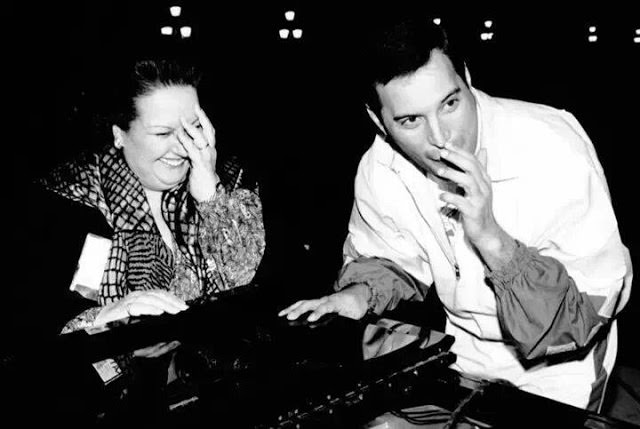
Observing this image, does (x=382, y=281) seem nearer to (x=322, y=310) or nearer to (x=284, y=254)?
(x=322, y=310)

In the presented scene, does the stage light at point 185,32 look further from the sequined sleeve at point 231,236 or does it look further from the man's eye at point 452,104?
the man's eye at point 452,104

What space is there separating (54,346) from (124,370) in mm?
197

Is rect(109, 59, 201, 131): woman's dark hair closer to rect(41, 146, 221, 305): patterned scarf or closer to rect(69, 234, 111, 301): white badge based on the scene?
rect(41, 146, 221, 305): patterned scarf

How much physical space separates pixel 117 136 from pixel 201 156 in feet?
1.00

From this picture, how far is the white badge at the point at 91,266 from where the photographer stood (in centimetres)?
164

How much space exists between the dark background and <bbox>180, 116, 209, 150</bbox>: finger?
0.18m

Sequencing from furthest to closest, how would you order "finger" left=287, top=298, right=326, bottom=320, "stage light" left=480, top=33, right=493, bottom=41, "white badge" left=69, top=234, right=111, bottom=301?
"stage light" left=480, top=33, right=493, bottom=41, "white badge" left=69, top=234, right=111, bottom=301, "finger" left=287, top=298, right=326, bottom=320

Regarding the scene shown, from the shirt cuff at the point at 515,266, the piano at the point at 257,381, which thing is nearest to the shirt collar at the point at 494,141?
the shirt cuff at the point at 515,266

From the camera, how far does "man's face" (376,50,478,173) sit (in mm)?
1401

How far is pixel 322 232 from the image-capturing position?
3.81m

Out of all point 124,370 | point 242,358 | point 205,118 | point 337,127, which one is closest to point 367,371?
point 242,358

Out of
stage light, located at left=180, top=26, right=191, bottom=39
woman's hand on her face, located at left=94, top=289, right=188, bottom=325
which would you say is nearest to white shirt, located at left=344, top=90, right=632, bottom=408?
woman's hand on her face, located at left=94, top=289, right=188, bottom=325

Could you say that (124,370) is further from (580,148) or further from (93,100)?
(580,148)

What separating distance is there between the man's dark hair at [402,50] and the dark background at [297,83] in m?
0.08
